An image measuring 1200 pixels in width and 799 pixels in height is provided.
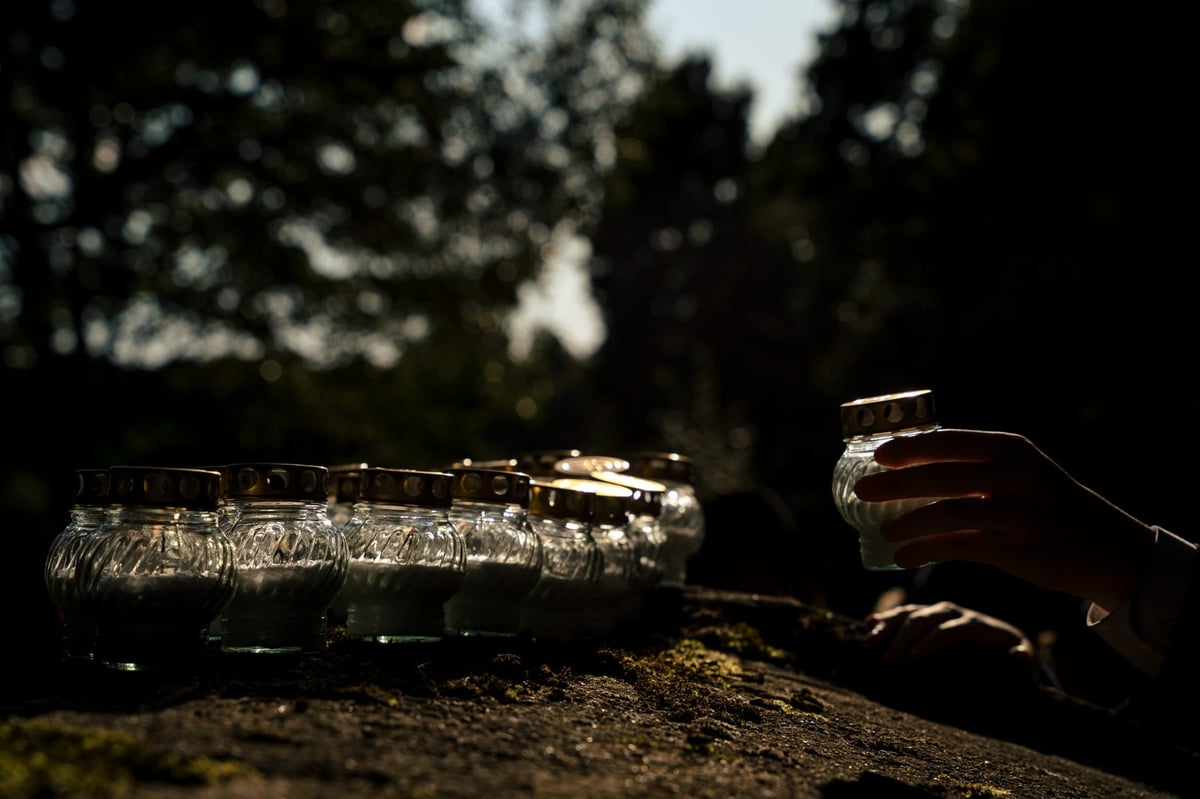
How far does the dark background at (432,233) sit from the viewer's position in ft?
39.5

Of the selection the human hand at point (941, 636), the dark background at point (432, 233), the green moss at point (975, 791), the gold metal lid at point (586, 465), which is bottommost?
the green moss at point (975, 791)

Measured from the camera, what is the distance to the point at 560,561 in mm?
2611

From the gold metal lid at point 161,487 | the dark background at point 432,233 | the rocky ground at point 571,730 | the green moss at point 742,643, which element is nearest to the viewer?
the rocky ground at point 571,730

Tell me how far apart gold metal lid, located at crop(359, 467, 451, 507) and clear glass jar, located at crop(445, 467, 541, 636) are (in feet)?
0.40

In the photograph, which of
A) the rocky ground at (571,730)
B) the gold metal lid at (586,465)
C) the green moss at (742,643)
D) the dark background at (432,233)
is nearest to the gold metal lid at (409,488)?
the rocky ground at (571,730)

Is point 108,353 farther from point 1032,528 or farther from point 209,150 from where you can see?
point 1032,528

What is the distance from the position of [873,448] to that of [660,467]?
1.36 metres

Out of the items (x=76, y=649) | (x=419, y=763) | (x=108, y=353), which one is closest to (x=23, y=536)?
(x=108, y=353)

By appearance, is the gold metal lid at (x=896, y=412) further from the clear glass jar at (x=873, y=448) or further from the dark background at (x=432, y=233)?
the dark background at (x=432, y=233)

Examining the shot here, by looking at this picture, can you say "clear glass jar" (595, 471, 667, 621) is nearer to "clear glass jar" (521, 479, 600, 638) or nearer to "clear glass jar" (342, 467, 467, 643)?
"clear glass jar" (521, 479, 600, 638)

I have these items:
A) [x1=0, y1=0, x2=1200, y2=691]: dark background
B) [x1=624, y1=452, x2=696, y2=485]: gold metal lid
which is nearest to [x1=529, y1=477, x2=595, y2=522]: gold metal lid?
[x1=624, y1=452, x2=696, y2=485]: gold metal lid

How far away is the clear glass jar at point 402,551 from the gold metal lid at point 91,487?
1.55 feet

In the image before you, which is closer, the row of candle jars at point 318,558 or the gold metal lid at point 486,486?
the row of candle jars at point 318,558

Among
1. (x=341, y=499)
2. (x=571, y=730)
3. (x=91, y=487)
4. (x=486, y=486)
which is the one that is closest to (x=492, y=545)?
(x=486, y=486)
